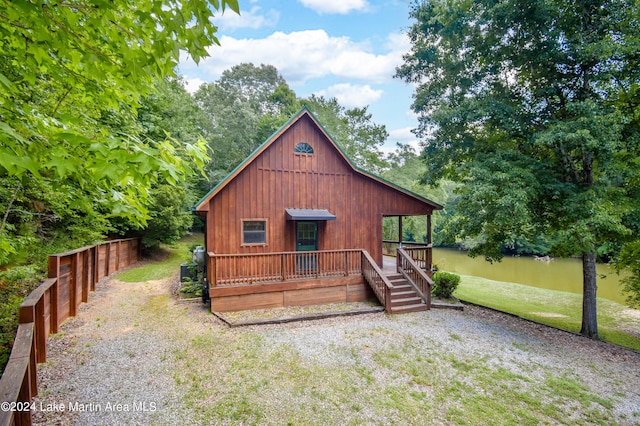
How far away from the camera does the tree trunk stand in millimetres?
8469

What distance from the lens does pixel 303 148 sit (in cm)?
1030

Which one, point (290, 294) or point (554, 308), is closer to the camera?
point (290, 294)

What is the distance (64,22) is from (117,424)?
4562 millimetres

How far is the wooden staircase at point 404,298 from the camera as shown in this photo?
28.9ft

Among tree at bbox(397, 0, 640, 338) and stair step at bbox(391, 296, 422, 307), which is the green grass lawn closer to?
tree at bbox(397, 0, 640, 338)

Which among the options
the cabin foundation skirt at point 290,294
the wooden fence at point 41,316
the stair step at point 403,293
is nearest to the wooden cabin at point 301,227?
the cabin foundation skirt at point 290,294

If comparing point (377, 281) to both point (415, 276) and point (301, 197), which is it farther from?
point (301, 197)

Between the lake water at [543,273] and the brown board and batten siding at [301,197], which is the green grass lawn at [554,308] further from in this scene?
the brown board and batten siding at [301,197]

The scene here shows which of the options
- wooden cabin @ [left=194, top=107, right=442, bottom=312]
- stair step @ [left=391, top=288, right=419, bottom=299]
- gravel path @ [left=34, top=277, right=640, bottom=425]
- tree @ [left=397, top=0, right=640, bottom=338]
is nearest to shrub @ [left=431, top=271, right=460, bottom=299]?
wooden cabin @ [left=194, top=107, right=442, bottom=312]

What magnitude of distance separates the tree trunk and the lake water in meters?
6.99

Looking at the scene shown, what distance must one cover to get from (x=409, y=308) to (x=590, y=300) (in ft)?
16.9

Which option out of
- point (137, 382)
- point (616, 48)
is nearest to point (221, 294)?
point (137, 382)

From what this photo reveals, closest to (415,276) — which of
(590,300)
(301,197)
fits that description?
(301,197)

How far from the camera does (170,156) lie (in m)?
2.50
